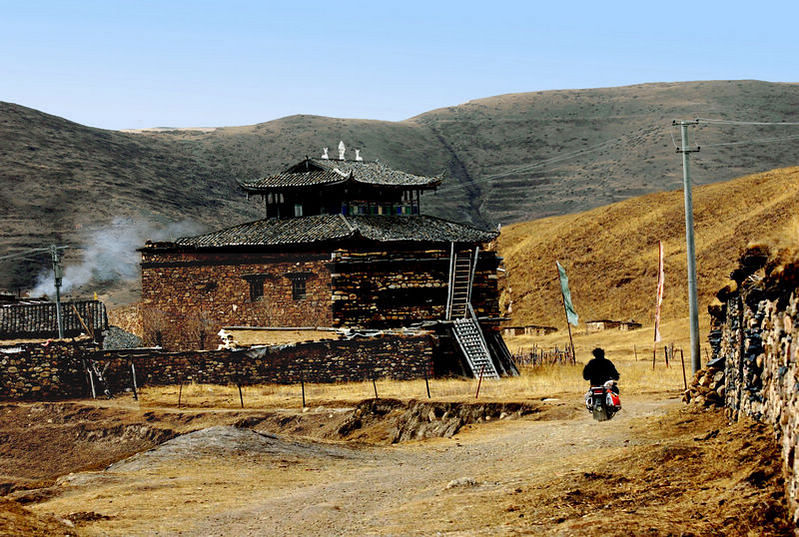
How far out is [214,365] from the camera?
119ft

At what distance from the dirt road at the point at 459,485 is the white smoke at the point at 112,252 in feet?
246

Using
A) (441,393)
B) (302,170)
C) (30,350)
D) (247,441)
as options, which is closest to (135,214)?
(302,170)

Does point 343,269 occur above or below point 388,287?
above

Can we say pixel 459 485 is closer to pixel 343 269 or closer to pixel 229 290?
pixel 343 269

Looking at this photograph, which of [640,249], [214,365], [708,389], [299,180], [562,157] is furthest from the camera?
[562,157]

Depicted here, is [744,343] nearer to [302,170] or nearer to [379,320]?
[379,320]

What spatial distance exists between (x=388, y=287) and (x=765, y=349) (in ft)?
85.7

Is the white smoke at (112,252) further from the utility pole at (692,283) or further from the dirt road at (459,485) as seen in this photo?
the dirt road at (459,485)

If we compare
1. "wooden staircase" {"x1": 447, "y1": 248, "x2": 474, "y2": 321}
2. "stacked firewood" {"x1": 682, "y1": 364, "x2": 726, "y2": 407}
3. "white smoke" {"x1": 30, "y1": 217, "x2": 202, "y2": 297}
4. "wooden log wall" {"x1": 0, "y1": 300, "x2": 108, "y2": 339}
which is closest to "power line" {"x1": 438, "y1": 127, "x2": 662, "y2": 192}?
"white smoke" {"x1": 30, "y1": 217, "x2": 202, "y2": 297}

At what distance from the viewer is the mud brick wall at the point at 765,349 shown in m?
9.90

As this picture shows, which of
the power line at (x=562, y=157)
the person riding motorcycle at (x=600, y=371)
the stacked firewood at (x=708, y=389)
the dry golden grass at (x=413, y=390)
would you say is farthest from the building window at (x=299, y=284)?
the power line at (x=562, y=157)

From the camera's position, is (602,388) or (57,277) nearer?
(602,388)

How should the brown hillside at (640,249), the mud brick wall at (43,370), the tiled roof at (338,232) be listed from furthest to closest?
1. the brown hillside at (640,249)
2. the tiled roof at (338,232)
3. the mud brick wall at (43,370)

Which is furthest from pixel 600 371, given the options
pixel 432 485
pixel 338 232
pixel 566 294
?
pixel 338 232
